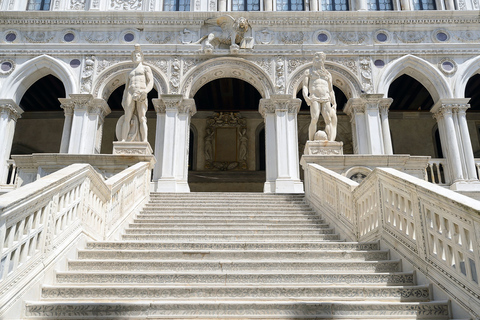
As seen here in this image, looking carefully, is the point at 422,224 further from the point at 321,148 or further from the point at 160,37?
the point at 160,37

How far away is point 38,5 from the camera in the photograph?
50.0 ft

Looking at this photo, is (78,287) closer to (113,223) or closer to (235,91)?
(113,223)

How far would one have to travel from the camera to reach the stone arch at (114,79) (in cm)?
1352

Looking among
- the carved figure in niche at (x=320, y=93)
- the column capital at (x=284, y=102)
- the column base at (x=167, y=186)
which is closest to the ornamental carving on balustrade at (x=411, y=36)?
the column capital at (x=284, y=102)

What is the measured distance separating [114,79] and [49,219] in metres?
10.4

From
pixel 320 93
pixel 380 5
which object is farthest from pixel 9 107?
pixel 380 5

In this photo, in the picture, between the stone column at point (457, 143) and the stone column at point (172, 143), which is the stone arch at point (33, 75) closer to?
the stone column at point (172, 143)

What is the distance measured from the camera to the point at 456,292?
144 inches

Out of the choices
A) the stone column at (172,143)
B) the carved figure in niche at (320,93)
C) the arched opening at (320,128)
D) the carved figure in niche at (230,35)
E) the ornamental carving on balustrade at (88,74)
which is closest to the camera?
the carved figure in niche at (320,93)

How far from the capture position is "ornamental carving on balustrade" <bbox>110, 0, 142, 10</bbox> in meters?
15.0

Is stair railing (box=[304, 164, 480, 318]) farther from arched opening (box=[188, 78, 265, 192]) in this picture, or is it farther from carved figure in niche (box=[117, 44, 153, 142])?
arched opening (box=[188, 78, 265, 192])

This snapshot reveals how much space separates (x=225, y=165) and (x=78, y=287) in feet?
46.5

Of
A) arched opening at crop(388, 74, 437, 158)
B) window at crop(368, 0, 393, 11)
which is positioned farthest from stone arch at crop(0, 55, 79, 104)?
arched opening at crop(388, 74, 437, 158)

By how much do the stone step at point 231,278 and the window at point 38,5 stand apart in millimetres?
14227
